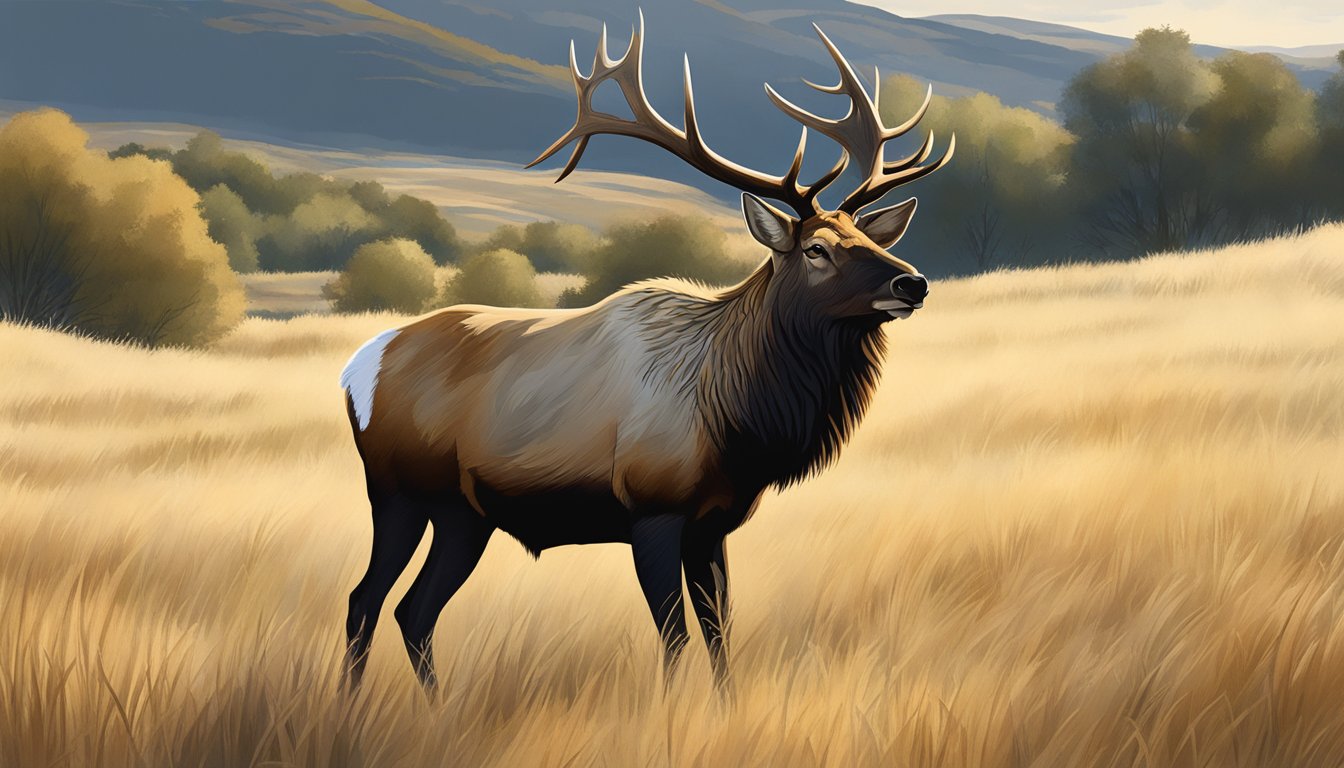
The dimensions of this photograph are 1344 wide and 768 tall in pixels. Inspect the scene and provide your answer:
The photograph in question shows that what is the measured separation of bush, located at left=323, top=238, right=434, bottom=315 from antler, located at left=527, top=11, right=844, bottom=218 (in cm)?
3701

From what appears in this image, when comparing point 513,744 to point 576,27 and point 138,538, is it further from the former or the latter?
point 576,27

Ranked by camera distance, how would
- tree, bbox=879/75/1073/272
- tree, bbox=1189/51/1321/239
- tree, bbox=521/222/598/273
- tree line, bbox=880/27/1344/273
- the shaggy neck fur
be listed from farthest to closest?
tree, bbox=521/222/598/273 < tree, bbox=879/75/1073/272 < tree line, bbox=880/27/1344/273 < tree, bbox=1189/51/1321/239 < the shaggy neck fur

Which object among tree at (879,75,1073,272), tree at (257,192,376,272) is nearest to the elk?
tree at (879,75,1073,272)

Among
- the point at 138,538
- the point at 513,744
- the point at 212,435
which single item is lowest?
the point at 212,435

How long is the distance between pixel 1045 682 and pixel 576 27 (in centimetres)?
20229

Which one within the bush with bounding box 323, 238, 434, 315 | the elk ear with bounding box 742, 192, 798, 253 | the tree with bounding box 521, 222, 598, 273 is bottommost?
the tree with bounding box 521, 222, 598, 273

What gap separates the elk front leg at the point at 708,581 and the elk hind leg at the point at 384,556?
102cm

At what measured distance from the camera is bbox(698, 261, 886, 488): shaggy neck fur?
432 centimetres

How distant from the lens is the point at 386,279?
1657 inches

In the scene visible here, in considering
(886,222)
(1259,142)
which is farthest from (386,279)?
(886,222)

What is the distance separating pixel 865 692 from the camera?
12.1ft

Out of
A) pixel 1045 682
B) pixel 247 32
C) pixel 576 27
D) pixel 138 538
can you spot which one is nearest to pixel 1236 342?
pixel 1045 682

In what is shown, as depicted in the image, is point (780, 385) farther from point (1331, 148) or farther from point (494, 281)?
point (1331, 148)

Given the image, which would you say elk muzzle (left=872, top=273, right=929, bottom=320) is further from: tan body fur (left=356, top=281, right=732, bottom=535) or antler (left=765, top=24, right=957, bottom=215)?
antler (left=765, top=24, right=957, bottom=215)
